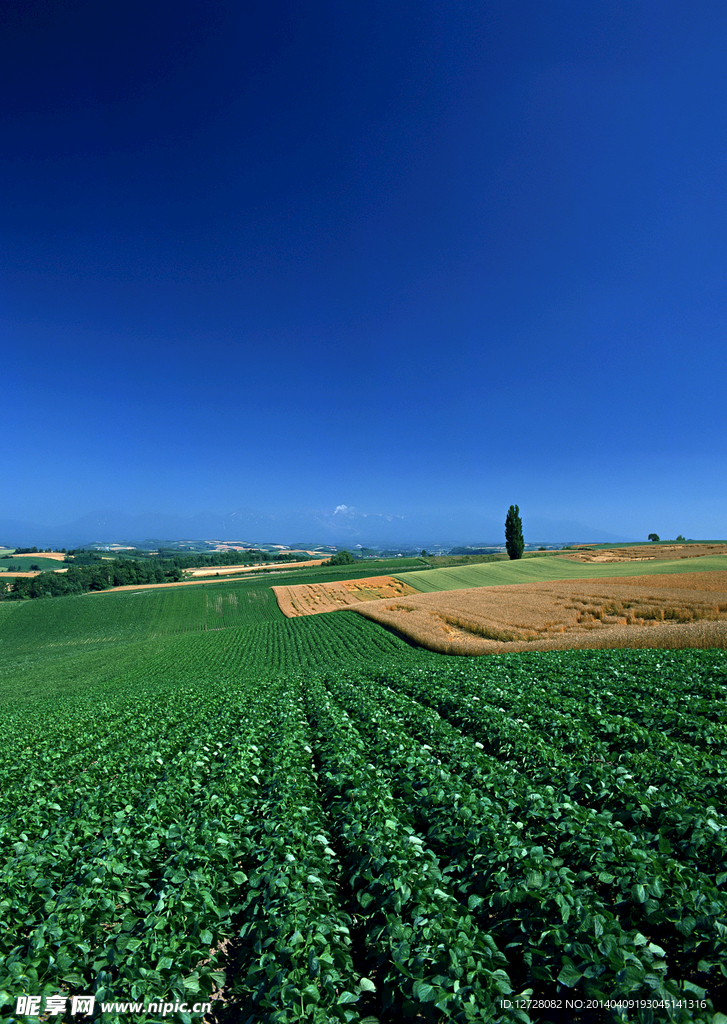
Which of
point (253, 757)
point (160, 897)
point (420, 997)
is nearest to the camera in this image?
point (420, 997)

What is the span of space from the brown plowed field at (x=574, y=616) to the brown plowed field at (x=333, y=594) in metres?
13.9

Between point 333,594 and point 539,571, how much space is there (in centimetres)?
3846

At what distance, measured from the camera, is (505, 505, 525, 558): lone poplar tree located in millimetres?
94062

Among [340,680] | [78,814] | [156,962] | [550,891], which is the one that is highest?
[550,891]

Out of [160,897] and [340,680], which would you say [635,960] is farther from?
[340,680]

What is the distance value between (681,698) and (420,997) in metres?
11.6

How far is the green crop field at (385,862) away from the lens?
3822 millimetres

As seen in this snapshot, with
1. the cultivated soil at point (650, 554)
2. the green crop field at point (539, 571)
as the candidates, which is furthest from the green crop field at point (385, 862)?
the cultivated soil at point (650, 554)

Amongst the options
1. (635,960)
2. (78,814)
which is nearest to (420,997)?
(635,960)

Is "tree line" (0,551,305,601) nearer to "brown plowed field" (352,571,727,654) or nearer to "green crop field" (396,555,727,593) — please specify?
"green crop field" (396,555,727,593)

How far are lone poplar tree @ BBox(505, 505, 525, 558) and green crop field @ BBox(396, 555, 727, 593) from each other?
8274 millimetres

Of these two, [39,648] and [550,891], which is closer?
[550,891]

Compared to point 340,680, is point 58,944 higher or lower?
higher

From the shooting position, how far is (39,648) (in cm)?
5272
